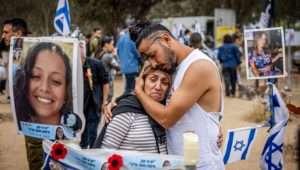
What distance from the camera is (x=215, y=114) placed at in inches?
140

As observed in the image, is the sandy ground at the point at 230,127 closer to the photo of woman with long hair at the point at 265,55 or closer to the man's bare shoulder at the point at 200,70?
the photo of woman with long hair at the point at 265,55

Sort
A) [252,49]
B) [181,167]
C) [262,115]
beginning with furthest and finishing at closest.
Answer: [262,115] → [252,49] → [181,167]

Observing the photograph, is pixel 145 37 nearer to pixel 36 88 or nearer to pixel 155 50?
pixel 155 50

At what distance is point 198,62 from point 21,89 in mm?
1546

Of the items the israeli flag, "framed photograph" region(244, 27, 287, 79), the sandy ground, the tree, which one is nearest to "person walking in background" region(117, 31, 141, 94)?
the sandy ground

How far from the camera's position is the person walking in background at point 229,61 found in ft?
56.8

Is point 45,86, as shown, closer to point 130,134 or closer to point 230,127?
point 130,134

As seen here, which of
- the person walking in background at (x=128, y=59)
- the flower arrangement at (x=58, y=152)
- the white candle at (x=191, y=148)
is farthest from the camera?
the person walking in background at (x=128, y=59)

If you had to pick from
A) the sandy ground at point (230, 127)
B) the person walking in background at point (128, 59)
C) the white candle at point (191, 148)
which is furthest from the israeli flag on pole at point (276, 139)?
the person walking in background at point (128, 59)

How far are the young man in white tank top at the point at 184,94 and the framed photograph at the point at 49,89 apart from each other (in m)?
1.01

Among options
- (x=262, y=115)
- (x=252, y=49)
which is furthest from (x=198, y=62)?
(x=262, y=115)

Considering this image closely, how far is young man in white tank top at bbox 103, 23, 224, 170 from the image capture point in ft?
11.3

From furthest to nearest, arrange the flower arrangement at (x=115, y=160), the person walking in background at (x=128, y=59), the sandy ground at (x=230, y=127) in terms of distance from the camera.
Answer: the person walking in background at (x=128, y=59) < the sandy ground at (x=230, y=127) < the flower arrangement at (x=115, y=160)

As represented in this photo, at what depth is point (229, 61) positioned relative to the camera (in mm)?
17359
